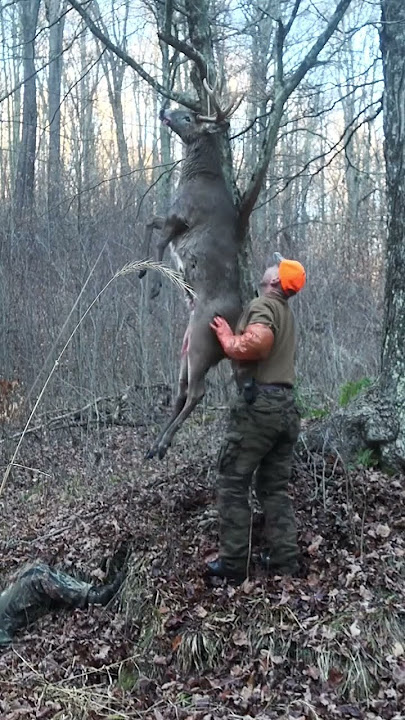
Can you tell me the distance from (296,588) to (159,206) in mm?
12753

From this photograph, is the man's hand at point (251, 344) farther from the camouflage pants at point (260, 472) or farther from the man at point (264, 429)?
the camouflage pants at point (260, 472)

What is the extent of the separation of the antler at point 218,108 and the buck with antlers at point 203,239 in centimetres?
1

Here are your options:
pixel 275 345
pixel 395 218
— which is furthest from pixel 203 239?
pixel 395 218

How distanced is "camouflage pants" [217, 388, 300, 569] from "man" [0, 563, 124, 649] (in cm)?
128

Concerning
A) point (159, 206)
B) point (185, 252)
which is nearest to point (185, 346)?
point (185, 252)

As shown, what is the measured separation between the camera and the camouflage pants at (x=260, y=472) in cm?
530

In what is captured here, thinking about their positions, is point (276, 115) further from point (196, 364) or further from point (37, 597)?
point (37, 597)

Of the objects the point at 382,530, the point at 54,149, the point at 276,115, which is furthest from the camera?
the point at 54,149

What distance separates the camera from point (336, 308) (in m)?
13.9

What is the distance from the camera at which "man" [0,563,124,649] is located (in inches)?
247

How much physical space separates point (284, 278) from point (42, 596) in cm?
→ 311

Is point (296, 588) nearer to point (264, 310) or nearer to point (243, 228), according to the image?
point (264, 310)

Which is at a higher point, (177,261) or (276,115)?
(276,115)

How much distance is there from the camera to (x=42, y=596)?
6316 mm
